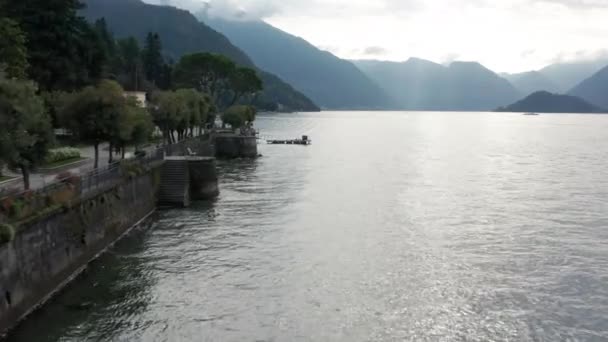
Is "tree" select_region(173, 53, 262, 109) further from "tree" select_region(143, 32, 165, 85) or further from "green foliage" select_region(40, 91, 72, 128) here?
"green foliage" select_region(40, 91, 72, 128)

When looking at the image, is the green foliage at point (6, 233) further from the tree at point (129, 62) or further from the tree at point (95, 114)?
the tree at point (129, 62)

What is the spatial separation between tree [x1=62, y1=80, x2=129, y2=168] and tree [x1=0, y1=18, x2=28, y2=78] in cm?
1603

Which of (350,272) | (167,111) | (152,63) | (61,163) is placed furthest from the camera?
(152,63)

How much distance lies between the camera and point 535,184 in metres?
63.6

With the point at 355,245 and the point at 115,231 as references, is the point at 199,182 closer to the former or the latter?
the point at 115,231

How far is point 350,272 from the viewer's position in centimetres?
2931

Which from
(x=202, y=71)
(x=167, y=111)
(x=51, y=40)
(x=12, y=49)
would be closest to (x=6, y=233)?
(x=12, y=49)

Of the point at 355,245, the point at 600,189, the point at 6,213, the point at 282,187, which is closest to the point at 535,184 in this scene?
the point at 600,189

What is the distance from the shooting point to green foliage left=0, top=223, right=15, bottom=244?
20.1 metres

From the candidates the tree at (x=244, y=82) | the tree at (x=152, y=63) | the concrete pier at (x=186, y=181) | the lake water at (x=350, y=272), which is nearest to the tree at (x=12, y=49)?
the concrete pier at (x=186, y=181)

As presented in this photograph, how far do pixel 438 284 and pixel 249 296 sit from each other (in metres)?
9.40

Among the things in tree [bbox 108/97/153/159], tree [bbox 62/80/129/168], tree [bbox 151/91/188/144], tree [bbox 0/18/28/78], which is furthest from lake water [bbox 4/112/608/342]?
tree [bbox 0/18/28/78]

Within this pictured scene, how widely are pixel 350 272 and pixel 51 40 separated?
2070 inches

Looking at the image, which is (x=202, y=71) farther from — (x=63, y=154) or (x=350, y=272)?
(x=350, y=272)
